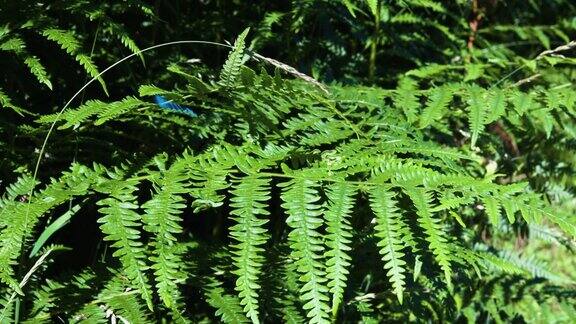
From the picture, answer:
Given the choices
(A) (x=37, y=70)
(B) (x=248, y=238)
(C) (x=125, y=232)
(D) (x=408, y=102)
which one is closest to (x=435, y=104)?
(D) (x=408, y=102)

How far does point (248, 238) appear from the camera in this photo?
127 cm

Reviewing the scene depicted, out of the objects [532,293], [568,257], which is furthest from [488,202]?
[568,257]

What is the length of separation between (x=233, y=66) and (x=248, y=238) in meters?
0.36

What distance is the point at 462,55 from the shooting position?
7.90ft

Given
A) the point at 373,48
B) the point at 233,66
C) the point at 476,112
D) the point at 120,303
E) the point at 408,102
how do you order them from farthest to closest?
the point at 373,48 → the point at 408,102 → the point at 476,112 → the point at 120,303 → the point at 233,66

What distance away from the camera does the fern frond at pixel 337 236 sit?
123 centimetres

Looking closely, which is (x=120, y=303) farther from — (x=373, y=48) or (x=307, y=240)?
(x=373, y=48)

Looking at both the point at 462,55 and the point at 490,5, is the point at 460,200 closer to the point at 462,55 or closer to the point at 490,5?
the point at 462,55

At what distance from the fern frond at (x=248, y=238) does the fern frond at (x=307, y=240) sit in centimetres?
6

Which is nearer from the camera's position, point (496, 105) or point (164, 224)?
point (164, 224)

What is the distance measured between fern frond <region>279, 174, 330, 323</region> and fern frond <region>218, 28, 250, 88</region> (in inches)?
10.2

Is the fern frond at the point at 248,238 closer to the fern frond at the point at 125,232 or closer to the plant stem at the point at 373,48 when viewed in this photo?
the fern frond at the point at 125,232

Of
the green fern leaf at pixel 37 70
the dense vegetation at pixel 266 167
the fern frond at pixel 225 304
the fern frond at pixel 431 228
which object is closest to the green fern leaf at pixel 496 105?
the dense vegetation at pixel 266 167

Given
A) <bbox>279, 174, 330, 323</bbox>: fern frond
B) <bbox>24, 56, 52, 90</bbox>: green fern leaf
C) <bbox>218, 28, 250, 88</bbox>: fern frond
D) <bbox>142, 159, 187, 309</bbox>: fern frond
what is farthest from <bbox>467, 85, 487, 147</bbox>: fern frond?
<bbox>24, 56, 52, 90</bbox>: green fern leaf
